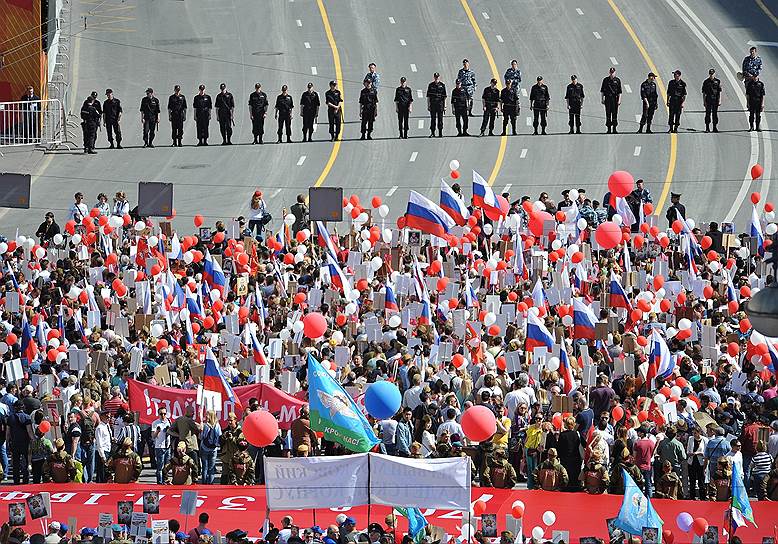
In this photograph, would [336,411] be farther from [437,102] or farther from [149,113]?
[437,102]

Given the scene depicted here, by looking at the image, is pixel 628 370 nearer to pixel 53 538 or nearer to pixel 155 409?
pixel 155 409

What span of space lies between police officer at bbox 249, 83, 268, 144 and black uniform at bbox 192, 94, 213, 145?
1059 mm

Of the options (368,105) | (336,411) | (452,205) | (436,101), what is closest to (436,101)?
(436,101)

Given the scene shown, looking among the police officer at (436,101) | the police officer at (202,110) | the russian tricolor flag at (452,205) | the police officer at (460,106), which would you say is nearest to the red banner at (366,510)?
the russian tricolor flag at (452,205)

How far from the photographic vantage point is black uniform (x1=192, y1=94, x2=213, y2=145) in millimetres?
42719

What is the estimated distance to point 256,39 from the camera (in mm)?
50969

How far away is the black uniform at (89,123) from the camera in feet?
139

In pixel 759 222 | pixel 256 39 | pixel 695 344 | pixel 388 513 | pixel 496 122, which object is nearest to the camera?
pixel 388 513

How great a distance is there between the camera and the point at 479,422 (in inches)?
798

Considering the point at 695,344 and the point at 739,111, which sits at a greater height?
the point at 739,111

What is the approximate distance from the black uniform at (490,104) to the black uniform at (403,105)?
1861 millimetres

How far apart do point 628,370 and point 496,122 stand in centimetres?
2227

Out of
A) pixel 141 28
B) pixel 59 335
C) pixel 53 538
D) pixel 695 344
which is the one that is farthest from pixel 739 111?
pixel 53 538

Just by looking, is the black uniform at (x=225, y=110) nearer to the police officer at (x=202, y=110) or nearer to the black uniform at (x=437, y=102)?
the police officer at (x=202, y=110)
